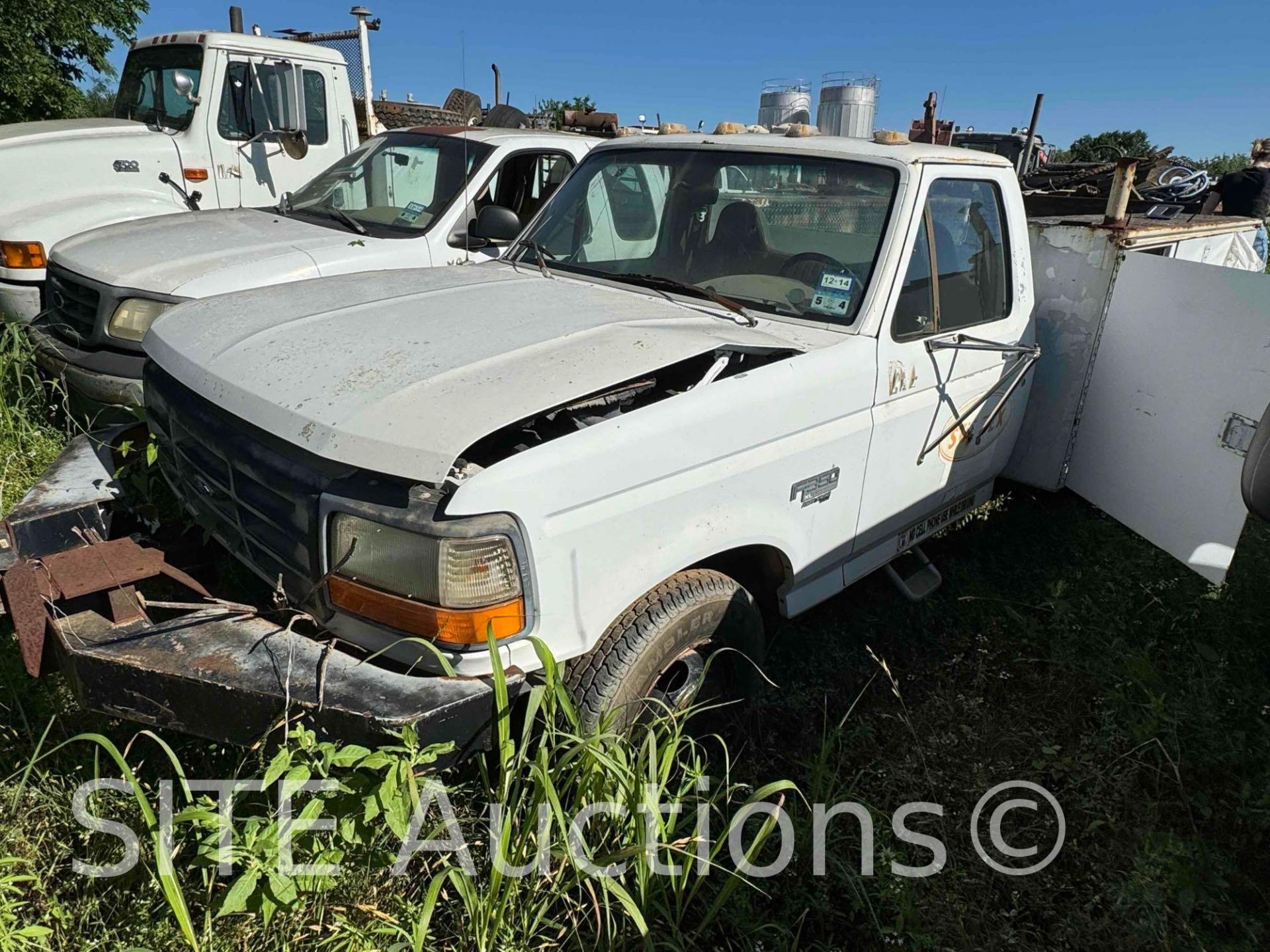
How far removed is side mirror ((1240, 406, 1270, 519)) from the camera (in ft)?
9.13

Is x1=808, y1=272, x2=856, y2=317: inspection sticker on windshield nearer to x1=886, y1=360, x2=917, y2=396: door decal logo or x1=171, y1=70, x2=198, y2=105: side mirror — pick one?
x1=886, y1=360, x2=917, y2=396: door decal logo

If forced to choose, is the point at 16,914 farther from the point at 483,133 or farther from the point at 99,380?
the point at 483,133

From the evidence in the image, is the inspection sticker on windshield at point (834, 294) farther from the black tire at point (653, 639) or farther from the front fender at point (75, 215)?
the front fender at point (75, 215)

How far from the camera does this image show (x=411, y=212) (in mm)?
5051

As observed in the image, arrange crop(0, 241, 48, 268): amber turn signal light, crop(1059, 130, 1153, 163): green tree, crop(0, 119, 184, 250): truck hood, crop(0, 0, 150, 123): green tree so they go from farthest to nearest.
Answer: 1. crop(1059, 130, 1153, 163): green tree
2. crop(0, 0, 150, 123): green tree
3. crop(0, 119, 184, 250): truck hood
4. crop(0, 241, 48, 268): amber turn signal light

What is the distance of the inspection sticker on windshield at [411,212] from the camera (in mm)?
5012

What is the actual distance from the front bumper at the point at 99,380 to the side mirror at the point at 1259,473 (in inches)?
178

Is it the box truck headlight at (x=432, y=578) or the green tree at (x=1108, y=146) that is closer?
the box truck headlight at (x=432, y=578)

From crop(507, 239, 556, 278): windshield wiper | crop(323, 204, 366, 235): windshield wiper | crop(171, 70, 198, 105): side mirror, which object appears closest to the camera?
crop(507, 239, 556, 278): windshield wiper

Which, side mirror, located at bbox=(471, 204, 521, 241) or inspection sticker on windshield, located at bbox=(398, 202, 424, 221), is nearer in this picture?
side mirror, located at bbox=(471, 204, 521, 241)

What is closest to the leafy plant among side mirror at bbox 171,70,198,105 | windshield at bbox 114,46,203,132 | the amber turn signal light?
the amber turn signal light

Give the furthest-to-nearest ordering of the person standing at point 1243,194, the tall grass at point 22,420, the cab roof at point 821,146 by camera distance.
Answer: the person standing at point 1243,194 < the tall grass at point 22,420 < the cab roof at point 821,146

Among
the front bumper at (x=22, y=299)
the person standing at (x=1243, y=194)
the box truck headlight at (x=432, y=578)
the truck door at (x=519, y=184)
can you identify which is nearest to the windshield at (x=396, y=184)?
the truck door at (x=519, y=184)

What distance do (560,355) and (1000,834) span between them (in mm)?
2033
